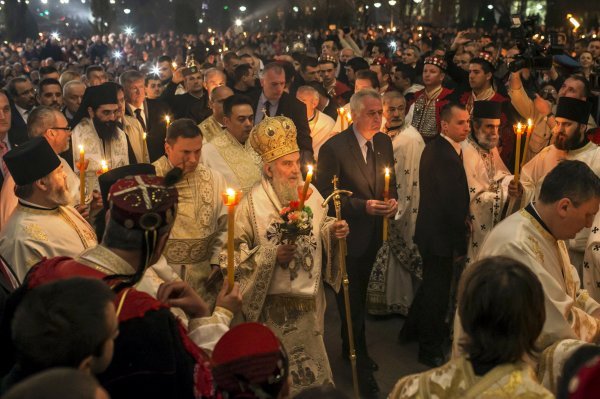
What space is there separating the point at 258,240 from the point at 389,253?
260 cm

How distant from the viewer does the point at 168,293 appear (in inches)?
118

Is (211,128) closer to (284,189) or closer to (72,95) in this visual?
(72,95)

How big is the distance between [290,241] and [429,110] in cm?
441

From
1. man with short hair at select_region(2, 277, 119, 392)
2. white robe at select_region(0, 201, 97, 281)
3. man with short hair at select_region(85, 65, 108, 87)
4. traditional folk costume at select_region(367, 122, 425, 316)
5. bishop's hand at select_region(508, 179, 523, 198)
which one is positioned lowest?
traditional folk costume at select_region(367, 122, 425, 316)

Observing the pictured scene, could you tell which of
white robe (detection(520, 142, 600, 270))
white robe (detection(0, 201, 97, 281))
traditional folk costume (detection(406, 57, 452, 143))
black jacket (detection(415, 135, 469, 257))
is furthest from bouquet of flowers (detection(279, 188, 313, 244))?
traditional folk costume (detection(406, 57, 452, 143))

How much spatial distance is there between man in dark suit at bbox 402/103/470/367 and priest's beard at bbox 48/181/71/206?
2823mm

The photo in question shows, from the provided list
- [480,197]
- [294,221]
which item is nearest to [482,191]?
[480,197]

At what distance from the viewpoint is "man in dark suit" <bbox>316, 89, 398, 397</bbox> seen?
5594 mm

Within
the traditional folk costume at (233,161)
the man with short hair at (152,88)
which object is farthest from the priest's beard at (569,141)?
the man with short hair at (152,88)

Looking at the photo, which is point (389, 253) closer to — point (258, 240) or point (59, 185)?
point (258, 240)

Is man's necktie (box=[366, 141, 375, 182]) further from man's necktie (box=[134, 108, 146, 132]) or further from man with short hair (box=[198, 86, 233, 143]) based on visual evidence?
man's necktie (box=[134, 108, 146, 132])

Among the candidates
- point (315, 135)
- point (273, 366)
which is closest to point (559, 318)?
point (273, 366)

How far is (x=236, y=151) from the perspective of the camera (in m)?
6.31

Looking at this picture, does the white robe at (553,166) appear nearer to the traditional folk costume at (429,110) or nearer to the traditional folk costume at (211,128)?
the traditional folk costume at (429,110)
